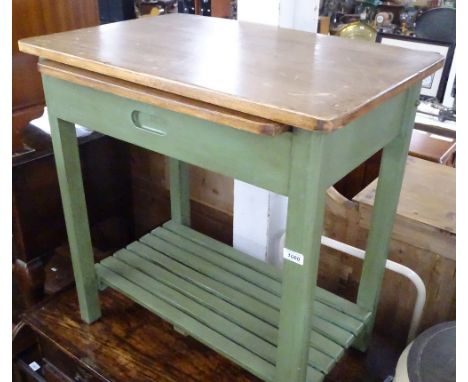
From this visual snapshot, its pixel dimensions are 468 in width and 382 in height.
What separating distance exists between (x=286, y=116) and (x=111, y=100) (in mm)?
378

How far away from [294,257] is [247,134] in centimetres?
19

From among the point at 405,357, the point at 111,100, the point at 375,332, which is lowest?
the point at 375,332

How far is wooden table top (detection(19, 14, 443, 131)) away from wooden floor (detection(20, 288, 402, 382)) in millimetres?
633

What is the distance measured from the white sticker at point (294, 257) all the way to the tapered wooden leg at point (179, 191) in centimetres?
66

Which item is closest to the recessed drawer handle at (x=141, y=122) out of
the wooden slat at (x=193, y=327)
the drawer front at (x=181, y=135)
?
the drawer front at (x=181, y=135)

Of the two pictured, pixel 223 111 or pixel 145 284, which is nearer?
pixel 223 111

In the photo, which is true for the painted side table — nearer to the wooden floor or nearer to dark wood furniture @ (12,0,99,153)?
the wooden floor

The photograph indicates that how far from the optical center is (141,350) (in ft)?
3.71

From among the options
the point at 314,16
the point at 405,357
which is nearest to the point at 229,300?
the point at 405,357

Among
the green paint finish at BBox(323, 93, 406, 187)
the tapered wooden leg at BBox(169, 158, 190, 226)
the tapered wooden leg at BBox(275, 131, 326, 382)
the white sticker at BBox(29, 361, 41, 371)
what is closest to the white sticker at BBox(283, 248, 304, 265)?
the tapered wooden leg at BBox(275, 131, 326, 382)

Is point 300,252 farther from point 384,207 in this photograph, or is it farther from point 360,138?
point 384,207

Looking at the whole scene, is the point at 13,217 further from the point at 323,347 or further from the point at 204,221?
the point at 323,347

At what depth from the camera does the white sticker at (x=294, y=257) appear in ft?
2.43

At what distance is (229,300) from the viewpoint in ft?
3.69
